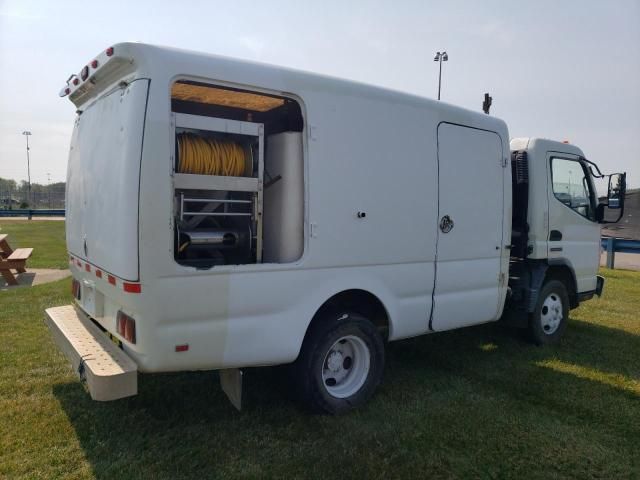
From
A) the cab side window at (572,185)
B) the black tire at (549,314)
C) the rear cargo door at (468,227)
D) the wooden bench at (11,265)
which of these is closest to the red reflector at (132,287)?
the rear cargo door at (468,227)

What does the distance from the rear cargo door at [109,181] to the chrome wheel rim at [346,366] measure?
184cm

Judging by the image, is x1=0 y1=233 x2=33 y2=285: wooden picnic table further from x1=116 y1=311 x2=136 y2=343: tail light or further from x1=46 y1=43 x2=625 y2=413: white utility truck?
x1=116 y1=311 x2=136 y2=343: tail light

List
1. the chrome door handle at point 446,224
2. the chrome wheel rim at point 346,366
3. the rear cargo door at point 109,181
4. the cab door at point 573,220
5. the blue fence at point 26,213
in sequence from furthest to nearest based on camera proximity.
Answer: the blue fence at point 26,213, the cab door at point 573,220, the chrome door handle at point 446,224, the chrome wheel rim at point 346,366, the rear cargo door at point 109,181

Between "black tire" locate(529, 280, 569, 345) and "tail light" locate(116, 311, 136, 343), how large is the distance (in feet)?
15.4

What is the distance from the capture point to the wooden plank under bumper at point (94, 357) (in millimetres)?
3191

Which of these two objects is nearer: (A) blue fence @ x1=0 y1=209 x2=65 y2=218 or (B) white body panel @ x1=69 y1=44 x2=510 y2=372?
(B) white body panel @ x1=69 y1=44 x2=510 y2=372

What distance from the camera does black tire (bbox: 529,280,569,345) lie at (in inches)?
241

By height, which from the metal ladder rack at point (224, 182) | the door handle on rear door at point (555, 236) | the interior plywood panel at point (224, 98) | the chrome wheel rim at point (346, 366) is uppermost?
the interior plywood panel at point (224, 98)

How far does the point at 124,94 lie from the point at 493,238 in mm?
3821

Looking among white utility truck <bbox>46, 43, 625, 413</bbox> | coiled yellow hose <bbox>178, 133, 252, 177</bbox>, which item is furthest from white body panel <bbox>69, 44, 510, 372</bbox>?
coiled yellow hose <bbox>178, 133, 252, 177</bbox>

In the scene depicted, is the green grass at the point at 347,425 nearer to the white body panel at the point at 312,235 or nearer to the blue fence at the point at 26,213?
the white body panel at the point at 312,235

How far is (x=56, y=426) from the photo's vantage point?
12.4 feet

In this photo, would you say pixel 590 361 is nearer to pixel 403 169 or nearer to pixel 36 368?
pixel 403 169

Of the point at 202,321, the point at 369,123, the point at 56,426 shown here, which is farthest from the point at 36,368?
the point at 369,123
